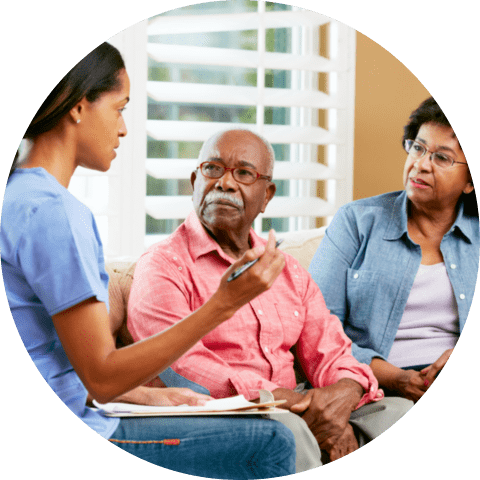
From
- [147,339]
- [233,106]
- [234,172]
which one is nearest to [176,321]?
[147,339]

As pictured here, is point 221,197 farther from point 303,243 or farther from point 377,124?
point 377,124

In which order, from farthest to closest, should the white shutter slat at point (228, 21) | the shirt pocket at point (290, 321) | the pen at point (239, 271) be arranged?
the white shutter slat at point (228, 21) < the shirt pocket at point (290, 321) < the pen at point (239, 271)

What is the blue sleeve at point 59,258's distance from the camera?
6.50 feet

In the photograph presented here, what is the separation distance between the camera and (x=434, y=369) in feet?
8.11

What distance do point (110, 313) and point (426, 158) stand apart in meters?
1.14

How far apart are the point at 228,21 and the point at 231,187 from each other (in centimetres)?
60

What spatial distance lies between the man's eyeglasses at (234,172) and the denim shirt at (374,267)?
1.31 ft

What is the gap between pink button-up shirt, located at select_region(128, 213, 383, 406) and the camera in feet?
7.03

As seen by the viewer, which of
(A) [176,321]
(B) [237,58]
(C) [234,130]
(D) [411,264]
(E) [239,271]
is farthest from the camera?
(D) [411,264]

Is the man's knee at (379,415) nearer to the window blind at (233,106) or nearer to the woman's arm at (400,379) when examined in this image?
the woman's arm at (400,379)

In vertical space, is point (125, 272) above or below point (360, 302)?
above

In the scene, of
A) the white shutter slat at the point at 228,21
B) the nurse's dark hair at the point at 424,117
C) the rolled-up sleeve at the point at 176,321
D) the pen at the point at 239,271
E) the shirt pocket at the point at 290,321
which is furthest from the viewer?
the nurse's dark hair at the point at 424,117

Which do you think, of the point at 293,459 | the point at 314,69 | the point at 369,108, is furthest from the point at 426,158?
the point at 293,459

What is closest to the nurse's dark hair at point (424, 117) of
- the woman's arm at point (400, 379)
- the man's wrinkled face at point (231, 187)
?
the man's wrinkled face at point (231, 187)
